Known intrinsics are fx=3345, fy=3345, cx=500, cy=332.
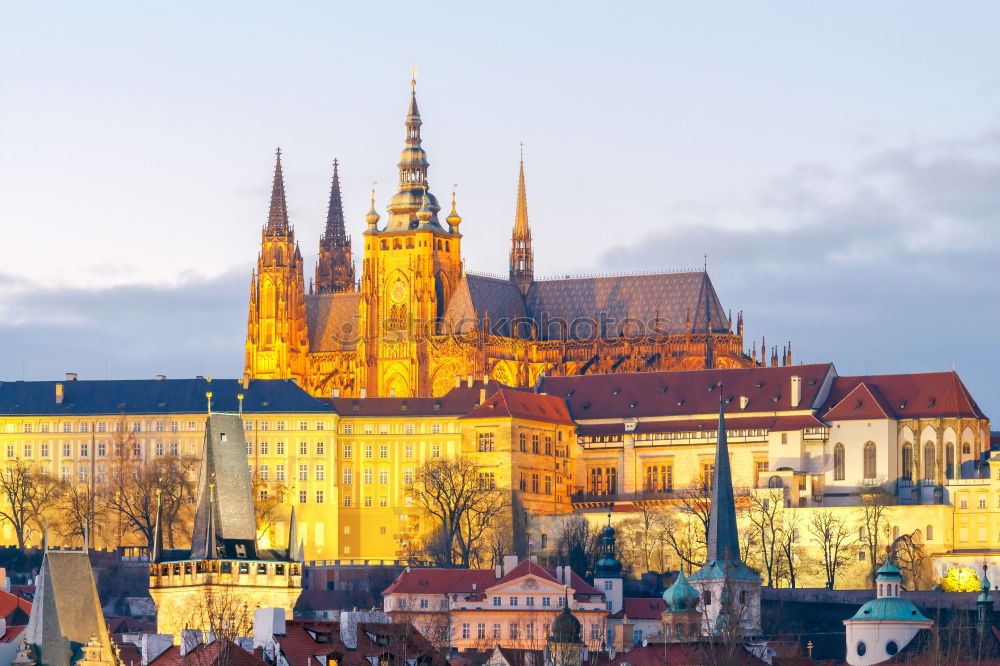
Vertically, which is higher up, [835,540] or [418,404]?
[418,404]

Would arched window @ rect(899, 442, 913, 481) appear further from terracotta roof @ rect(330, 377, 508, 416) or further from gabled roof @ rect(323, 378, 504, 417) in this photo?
terracotta roof @ rect(330, 377, 508, 416)

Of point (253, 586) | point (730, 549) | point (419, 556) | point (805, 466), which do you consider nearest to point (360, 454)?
point (419, 556)

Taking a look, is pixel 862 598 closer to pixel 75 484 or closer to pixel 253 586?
pixel 75 484

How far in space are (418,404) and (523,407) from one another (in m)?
8.59

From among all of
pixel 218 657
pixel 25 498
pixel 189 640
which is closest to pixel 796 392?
pixel 25 498

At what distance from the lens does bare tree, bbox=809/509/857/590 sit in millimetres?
164125

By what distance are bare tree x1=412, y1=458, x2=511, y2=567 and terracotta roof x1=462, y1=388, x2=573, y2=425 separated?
3358mm

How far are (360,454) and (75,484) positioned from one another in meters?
15.6

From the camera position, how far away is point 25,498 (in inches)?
6870

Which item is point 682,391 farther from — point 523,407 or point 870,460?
point 870,460

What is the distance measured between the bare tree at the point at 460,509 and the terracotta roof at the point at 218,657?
90717 mm

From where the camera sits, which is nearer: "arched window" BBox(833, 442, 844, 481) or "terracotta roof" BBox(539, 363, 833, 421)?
"arched window" BBox(833, 442, 844, 481)

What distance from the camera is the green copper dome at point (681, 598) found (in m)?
133

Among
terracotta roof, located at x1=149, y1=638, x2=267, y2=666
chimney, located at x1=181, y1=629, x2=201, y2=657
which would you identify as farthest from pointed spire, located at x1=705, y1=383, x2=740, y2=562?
terracotta roof, located at x1=149, y1=638, x2=267, y2=666
